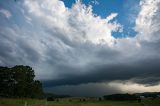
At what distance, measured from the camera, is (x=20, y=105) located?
252 feet

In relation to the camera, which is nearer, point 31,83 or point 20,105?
point 20,105

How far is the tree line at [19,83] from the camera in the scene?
118 meters

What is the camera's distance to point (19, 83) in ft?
390

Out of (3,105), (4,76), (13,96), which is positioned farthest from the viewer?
(4,76)

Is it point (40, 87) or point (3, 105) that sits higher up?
point (40, 87)

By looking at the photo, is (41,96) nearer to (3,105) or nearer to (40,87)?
(40,87)

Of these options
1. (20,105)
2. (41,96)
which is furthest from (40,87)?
(20,105)

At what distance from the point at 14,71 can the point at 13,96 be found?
1122 cm

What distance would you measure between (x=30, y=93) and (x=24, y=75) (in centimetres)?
799

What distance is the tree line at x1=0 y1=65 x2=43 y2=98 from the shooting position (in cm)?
11783

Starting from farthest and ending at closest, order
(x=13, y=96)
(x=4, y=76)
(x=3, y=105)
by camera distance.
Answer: (x=4, y=76) < (x=13, y=96) < (x=3, y=105)

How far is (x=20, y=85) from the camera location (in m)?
117

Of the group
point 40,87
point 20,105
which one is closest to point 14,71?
point 40,87

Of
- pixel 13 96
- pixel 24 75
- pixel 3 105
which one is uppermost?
pixel 24 75
